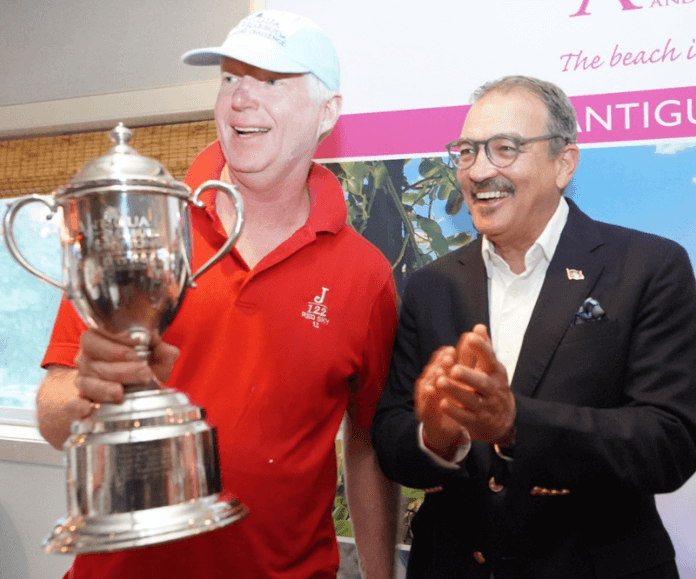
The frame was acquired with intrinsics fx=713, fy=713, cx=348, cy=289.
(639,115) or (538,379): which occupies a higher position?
(639,115)

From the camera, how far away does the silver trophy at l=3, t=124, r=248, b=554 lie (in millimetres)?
1079

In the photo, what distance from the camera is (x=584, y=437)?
133cm

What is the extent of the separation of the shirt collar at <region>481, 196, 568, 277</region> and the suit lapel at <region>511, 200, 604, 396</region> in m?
0.03

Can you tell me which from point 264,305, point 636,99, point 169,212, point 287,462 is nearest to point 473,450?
point 287,462

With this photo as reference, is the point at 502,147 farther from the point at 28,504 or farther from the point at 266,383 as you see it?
the point at 28,504

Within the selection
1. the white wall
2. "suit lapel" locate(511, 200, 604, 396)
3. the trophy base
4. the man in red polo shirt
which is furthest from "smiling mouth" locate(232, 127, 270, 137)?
the white wall

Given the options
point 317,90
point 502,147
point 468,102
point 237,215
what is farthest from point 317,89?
point 237,215

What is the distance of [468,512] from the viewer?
152 cm

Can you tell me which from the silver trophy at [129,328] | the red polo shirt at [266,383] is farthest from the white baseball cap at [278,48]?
the silver trophy at [129,328]

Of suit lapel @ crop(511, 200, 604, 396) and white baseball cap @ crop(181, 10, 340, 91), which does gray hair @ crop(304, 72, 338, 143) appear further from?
suit lapel @ crop(511, 200, 604, 396)

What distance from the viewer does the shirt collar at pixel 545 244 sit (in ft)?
5.21

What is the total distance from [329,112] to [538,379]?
0.83 m

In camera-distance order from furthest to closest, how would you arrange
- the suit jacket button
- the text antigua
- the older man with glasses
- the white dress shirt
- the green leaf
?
the green leaf
the text antigua
the white dress shirt
the suit jacket button
the older man with glasses

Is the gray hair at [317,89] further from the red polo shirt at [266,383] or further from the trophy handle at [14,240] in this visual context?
the trophy handle at [14,240]
